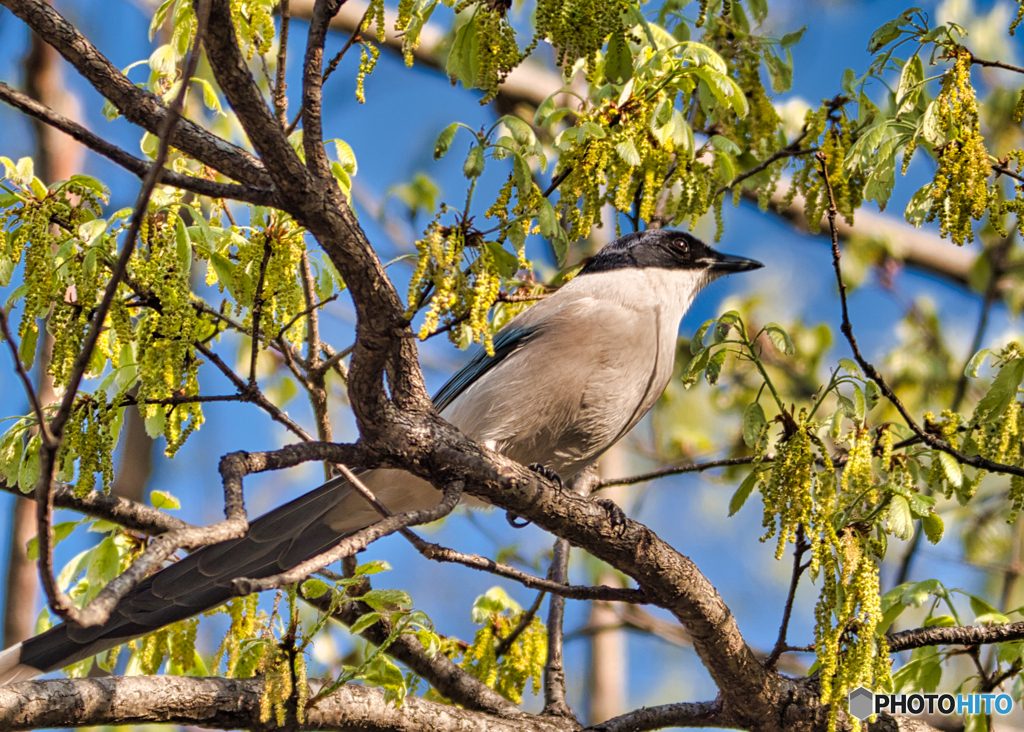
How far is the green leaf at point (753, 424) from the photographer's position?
344 centimetres

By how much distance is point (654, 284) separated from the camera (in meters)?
4.86

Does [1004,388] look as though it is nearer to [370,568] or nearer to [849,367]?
[849,367]

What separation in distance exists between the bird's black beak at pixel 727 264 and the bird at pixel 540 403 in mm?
512

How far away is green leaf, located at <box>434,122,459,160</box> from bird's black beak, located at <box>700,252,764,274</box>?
8.09 feet

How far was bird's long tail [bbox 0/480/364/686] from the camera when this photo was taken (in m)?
3.53

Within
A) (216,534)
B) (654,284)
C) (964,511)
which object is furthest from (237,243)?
(964,511)

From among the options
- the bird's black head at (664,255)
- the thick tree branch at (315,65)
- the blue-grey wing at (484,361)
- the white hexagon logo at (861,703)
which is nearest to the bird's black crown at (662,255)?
the bird's black head at (664,255)

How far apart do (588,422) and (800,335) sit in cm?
337

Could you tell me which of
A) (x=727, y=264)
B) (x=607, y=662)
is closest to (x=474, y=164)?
(x=727, y=264)

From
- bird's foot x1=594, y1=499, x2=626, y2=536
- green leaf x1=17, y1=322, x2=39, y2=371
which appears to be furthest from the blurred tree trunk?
green leaf x1=17, y1=322, x2=39, y2=371

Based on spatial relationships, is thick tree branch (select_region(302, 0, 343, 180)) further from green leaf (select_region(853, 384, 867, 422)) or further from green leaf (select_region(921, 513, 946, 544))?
green leaf (select_region(921, 513, 946, 544))

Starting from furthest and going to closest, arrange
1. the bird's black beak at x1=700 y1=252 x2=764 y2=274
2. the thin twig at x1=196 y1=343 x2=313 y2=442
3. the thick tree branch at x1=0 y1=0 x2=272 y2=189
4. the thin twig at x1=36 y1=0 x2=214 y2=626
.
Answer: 1. the bird's black beak at x1=700 y1=252 x2=764 y2=274
2. the thin twig at x1=196 y1=343 x2=313 y2=442
3. the thick tree branch at x1=0 y1=0 x2=272 y2=189
4. the thin twig at x1=36 y1=0 x2=214 y2=626

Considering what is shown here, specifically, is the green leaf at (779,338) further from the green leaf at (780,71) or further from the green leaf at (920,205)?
the green leaf at (780,71)

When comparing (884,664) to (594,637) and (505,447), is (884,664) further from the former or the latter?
(594,637)
